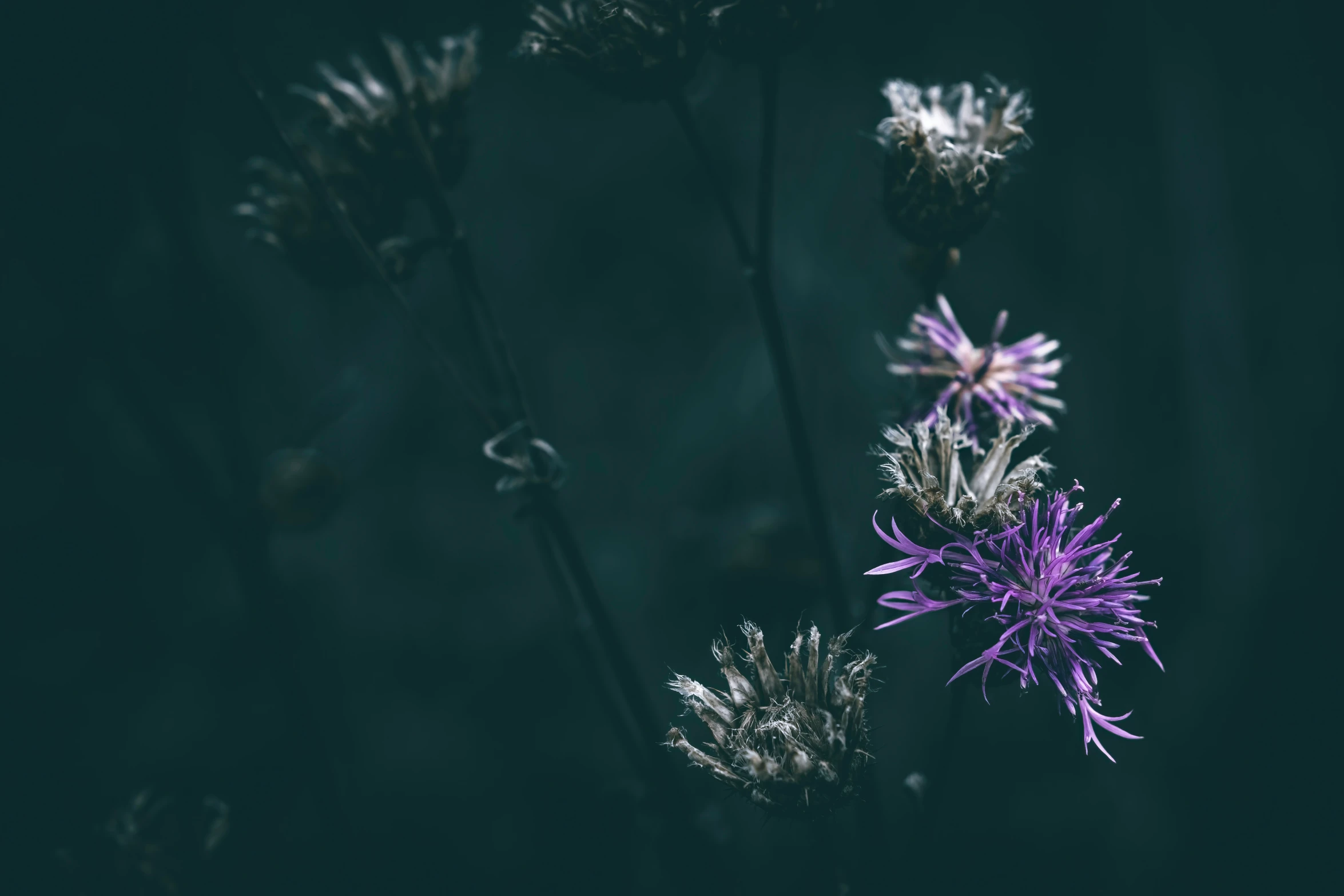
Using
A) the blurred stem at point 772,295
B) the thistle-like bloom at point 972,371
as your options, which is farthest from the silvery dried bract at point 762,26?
the thistle-like bloom at point 972,371

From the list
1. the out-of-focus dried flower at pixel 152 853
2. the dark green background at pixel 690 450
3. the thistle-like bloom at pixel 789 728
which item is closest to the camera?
the thistle-like bloom at pixel 789 728

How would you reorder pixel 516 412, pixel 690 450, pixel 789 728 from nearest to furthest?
1. pixel 789 728
2. pixel 516 412
3. pixel 690 450

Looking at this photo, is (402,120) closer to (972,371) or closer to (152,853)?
(972,371)

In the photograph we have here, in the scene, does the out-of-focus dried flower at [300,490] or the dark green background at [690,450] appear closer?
the out-of-focus dried flower at [300,490]

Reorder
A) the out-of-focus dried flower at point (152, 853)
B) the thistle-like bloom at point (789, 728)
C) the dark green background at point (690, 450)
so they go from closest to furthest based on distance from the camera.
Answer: the thistle-like bloom at point (789, 728)
the out-of-focus dried flower at point (152, 853)
the dark green background at point (690, 450)

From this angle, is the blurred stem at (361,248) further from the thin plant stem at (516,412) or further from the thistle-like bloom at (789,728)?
the thistle-like bloom at (789,728)

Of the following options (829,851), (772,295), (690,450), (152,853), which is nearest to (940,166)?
(772,295)
